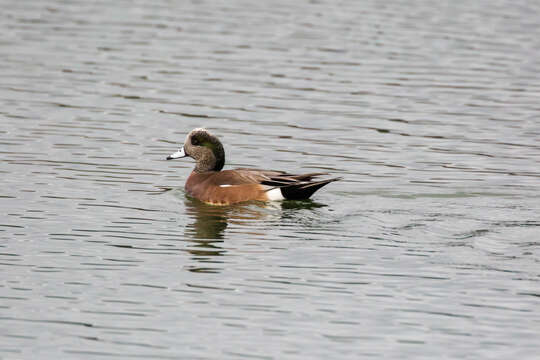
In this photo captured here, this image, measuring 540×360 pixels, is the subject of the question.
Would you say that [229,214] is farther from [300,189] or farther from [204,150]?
[204,150]

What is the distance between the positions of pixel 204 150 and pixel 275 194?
59.2 inches

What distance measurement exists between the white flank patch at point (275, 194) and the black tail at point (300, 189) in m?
0.04

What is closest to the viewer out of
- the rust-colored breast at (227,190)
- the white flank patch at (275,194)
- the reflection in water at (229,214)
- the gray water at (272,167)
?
the gray water at (272,167)

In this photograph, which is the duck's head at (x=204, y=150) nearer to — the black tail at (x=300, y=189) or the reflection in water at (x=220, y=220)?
the reflection in water at (x=220, y=220)

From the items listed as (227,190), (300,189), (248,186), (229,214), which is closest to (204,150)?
(227,190)

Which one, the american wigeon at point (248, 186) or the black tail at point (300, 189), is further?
the american wigeon at point (248, 186)

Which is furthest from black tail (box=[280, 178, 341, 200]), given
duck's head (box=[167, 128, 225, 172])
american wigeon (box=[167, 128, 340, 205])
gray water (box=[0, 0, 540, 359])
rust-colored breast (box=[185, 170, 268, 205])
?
duck's head (box=[167, 128, 225, 172])

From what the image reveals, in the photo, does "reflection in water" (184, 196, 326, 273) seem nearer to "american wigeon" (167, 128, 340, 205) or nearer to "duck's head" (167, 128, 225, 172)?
"american wigeon" (167, 128, 340, 205)

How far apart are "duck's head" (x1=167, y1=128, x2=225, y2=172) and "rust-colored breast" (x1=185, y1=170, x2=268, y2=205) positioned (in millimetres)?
628

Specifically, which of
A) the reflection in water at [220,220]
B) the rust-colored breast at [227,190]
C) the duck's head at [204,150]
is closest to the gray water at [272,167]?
the reflection in water at [220,220]

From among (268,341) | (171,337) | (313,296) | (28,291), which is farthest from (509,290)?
(28,291)

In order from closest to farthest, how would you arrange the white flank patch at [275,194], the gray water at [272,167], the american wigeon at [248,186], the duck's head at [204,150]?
the gray water at [272,167]
the american wigeon at [248,186]
the white flank patch at [275,194]
the duck's head at [204,150]

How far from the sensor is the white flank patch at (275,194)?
1366cm

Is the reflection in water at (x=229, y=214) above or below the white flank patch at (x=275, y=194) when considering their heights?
below
